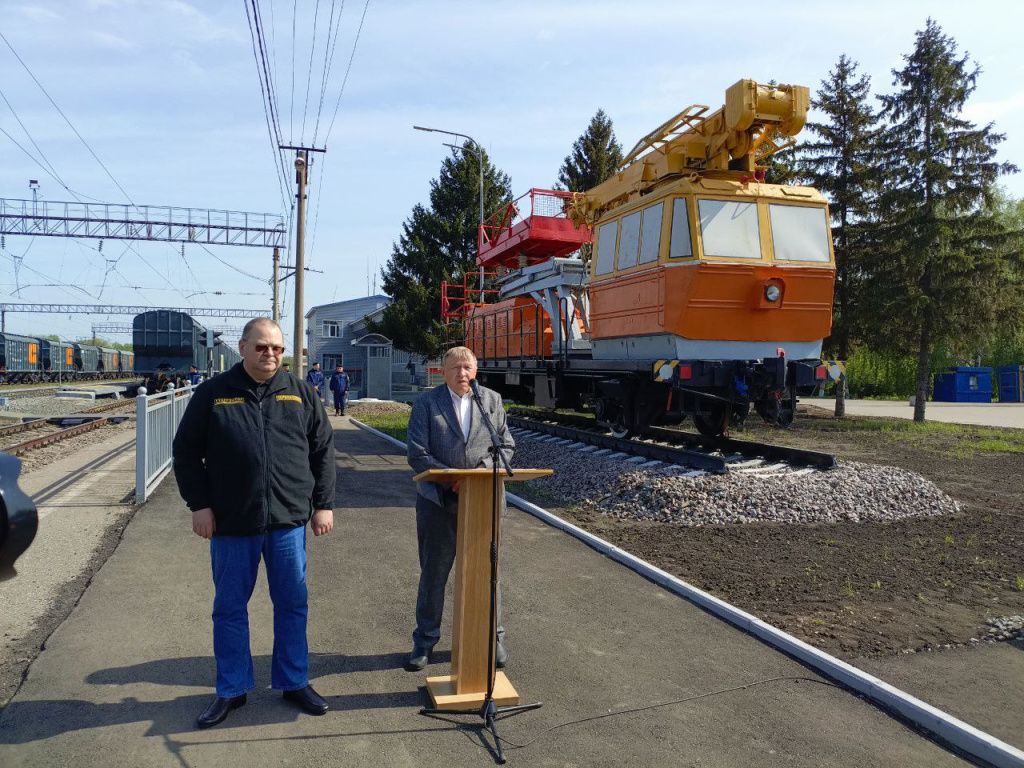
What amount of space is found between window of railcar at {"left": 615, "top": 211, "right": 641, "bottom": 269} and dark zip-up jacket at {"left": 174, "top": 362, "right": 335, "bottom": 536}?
7801 millimetres

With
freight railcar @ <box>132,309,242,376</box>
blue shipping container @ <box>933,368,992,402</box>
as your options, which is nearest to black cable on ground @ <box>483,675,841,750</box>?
freight railcar @ <box>132,309,242,376</box>

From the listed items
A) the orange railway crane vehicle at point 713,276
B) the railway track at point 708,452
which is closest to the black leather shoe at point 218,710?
the railway track at point 708,452

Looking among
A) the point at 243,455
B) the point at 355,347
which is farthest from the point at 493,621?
the point at 355,347

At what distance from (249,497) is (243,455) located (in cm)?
22

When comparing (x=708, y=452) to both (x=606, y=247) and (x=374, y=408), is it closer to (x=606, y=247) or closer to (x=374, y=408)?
(x=606, y=247)

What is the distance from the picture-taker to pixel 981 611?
547 centimetres

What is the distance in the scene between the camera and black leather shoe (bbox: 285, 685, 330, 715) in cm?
386

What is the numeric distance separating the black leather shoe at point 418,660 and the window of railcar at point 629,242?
7.64 meters

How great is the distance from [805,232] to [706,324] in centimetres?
208

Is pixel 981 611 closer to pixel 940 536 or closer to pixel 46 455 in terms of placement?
pixel 940 536

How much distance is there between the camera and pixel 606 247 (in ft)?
39.3

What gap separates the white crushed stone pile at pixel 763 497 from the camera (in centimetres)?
823

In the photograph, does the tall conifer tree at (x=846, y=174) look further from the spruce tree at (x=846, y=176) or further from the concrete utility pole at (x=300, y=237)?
the concrete utility pole at (x=300, y=237)

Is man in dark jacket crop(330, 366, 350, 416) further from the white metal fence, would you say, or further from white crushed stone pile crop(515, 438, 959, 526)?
white crushed stone pile crop(515, 438, 959, 526)
